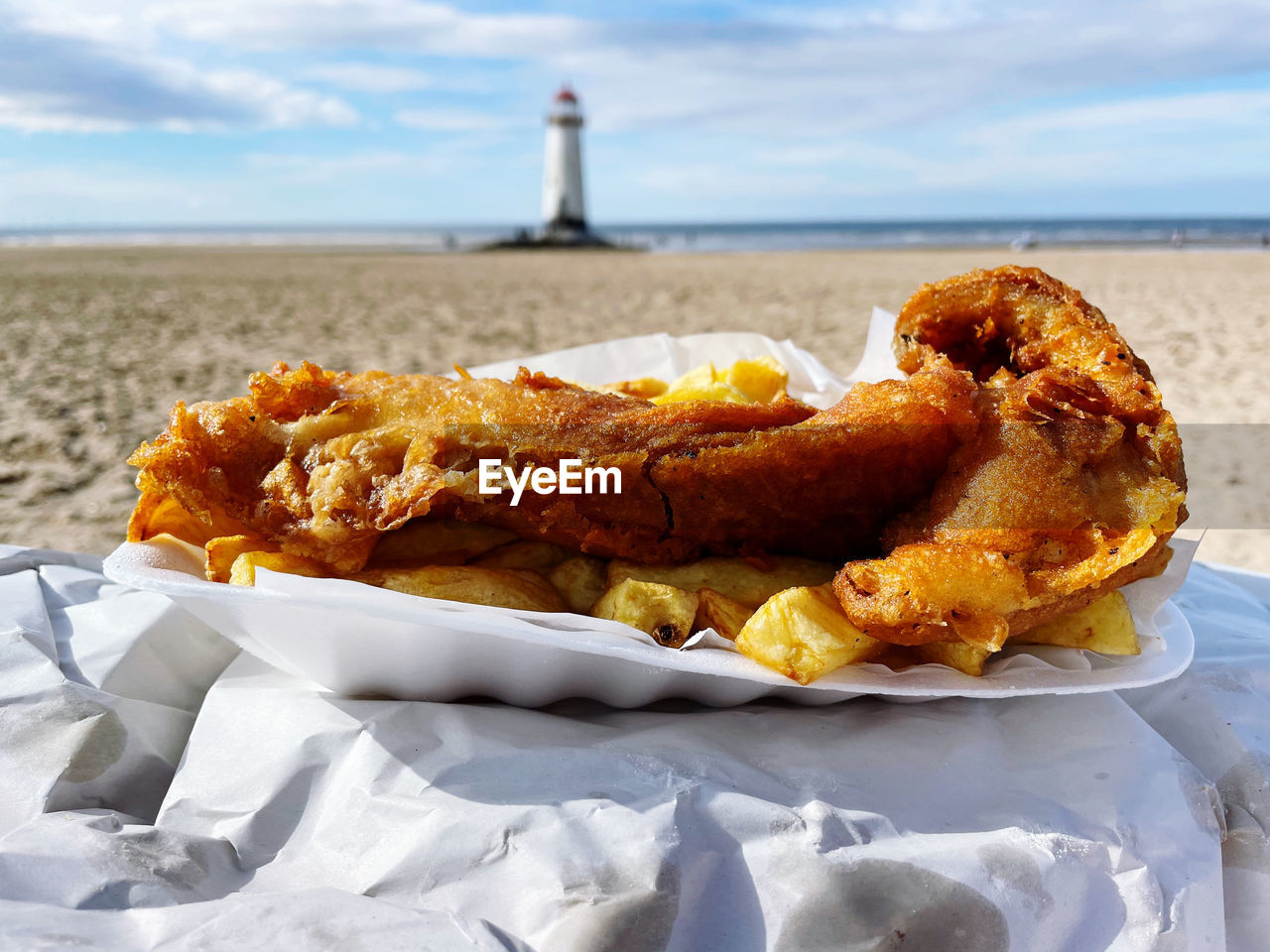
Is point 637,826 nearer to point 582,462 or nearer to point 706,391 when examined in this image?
point 582,462

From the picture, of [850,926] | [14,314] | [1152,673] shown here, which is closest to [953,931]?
[850,926]

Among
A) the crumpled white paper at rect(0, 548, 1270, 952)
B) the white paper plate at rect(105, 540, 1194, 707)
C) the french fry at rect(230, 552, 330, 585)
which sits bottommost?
the crumpled white paper at rect(0, 548, 1270, 952)

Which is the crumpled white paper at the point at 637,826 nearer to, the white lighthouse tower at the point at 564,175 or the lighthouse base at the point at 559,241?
the lighthouse base at the point at 559,241

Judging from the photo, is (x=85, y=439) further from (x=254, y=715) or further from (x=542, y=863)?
(x=542, y=863)

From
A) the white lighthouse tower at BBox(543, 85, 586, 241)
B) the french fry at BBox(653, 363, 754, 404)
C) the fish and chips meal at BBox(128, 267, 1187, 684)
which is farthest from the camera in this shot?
the white lighthouse tower at BBox(543, 85, 586, 241)

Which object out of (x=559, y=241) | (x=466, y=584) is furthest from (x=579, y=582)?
(x=559, y=241)

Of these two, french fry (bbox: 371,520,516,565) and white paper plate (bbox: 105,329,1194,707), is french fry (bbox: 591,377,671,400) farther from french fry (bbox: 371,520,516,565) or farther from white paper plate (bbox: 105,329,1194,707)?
white paper plate (bbox: 105,329,1194,707)

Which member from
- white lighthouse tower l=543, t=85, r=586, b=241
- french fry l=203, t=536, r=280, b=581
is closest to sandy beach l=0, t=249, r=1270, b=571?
french fry l=203, t=536, r=280, b=581
